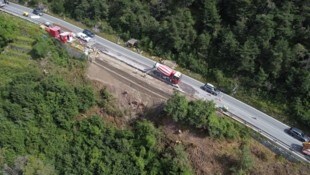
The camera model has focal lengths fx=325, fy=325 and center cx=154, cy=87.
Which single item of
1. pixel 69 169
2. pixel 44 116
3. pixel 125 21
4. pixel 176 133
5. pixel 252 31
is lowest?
pixel 69 169

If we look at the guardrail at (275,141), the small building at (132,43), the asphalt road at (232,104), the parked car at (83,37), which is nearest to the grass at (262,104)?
the asphalt road at (232,104)

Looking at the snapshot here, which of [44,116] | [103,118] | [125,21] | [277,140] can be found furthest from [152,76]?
[277,140]

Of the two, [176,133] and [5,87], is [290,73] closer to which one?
[176,133]

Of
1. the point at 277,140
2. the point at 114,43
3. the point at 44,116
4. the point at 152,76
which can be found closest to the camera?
the point at 277,140

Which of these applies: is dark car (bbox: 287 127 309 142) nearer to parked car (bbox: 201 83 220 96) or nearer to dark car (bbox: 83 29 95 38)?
parked car (bbox: 201 83 220 96)

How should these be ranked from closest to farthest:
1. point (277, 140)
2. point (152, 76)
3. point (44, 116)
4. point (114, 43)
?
point (277, 140)
point (44, 116)
point (152, 76)
point (114, 43)

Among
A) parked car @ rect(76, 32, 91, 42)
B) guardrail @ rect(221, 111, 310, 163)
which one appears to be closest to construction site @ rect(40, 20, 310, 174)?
parked car @ rect(76, 32, 91, 42)
